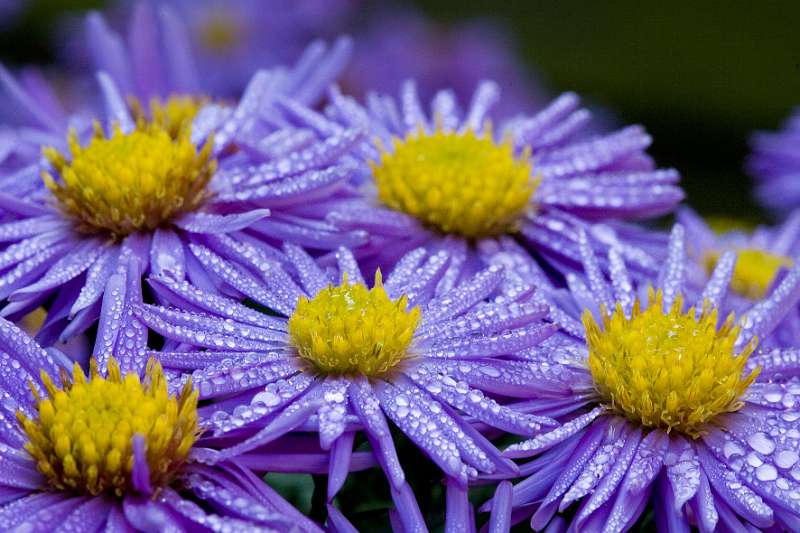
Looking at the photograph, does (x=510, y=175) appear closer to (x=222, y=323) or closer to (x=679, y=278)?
(x=679, y=278)

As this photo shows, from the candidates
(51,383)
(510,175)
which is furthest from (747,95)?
(51,383)

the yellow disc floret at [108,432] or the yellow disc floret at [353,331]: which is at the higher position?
the yellow disc floret at [108,432]

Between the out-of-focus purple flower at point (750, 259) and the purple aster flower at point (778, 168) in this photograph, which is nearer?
the out-of-focus purple flower at point (750, 259)

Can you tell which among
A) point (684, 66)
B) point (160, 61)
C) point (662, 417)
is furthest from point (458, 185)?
point (684, 66)

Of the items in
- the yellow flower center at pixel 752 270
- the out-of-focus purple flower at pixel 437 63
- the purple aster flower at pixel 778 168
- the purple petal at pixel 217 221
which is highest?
the purple petal at pixel 217 221

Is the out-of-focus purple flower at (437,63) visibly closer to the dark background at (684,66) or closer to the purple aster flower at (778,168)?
the purple aster flower at (778,168)

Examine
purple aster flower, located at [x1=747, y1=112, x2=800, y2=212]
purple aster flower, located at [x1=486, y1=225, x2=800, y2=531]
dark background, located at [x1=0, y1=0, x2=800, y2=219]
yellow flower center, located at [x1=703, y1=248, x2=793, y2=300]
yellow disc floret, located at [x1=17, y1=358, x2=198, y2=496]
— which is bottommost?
dark background, located at [x1=0, y1=0, x2=800, y2=219]

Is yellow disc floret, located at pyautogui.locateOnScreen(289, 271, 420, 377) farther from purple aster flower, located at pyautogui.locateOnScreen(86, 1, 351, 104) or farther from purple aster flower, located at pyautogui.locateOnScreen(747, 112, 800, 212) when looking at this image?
purple aster flower, located at pyautogui.locateOnScreen(747, 112, 800, 212)

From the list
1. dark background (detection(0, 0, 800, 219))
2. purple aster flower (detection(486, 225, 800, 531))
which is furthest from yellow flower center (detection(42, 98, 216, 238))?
dark background (detection(0, 0, 800, 219))

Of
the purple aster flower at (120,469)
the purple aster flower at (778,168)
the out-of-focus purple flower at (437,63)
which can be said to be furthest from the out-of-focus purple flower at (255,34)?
the purple aster flower at (120,469)
